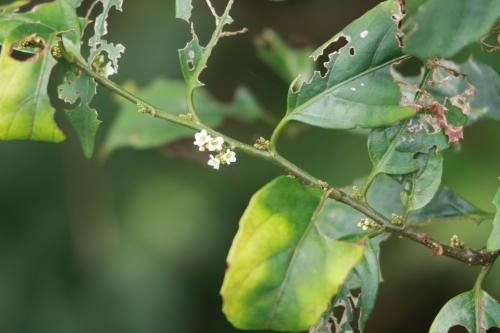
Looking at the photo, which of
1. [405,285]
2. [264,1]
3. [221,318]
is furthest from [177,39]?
[405,285]

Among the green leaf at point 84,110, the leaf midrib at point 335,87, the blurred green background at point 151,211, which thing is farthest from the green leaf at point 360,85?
the blurred green background at point 151,211

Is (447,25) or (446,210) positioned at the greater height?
(447,25)

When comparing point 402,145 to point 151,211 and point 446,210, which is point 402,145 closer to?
point 446,210

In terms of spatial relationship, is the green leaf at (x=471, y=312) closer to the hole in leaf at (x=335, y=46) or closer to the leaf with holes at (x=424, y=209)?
the leaf with holes at (x=424, y=209)

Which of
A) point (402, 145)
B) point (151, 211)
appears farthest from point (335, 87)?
point (151, 211)

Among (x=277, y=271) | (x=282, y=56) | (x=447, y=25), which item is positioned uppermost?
(x=447, y=25)

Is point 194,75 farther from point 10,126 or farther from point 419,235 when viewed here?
point 419,235

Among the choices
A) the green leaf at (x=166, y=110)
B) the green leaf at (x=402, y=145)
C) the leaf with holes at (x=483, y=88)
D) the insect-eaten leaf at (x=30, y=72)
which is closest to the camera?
the insect-eaten leaf at (x=30, y=72)

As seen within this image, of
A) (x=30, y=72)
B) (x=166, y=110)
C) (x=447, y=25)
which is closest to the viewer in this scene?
(x=447, y=25)
